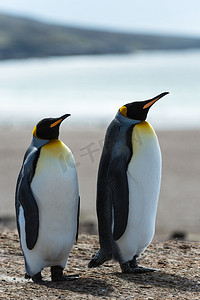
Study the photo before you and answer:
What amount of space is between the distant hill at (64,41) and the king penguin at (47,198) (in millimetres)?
117634

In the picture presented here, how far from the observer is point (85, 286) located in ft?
13.9

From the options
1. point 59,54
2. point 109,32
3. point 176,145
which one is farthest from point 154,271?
point 109,32

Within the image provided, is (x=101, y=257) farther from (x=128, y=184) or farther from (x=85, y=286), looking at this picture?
(x=128, y=184)

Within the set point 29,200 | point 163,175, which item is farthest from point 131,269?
point 163,175

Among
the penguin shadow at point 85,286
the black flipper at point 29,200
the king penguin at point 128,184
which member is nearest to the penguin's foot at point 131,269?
the king penguin at point 128,184

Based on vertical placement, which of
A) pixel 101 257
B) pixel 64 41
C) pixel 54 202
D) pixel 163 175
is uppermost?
pixel 64 41

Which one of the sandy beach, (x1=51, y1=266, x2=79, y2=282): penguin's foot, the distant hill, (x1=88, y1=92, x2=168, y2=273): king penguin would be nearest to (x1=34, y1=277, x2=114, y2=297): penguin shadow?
(x1=51, y1=266, x2=79, y2=282): penguin's foot

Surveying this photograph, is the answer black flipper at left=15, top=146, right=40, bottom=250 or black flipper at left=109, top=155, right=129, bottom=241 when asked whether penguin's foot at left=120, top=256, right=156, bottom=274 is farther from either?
black flipper at left=15, top=146, right=40, bottom=250

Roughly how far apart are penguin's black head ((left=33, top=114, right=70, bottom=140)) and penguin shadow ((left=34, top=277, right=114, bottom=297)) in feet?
3.80

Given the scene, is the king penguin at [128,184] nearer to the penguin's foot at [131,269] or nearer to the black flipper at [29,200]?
the penguin's foot at [131,269]

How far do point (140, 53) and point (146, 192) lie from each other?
516 feet

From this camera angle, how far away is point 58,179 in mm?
4133

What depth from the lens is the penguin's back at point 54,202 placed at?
4.12 meters

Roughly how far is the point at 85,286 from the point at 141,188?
2.93 feet
